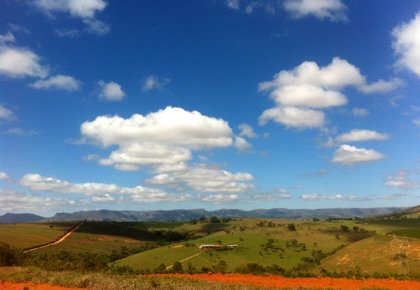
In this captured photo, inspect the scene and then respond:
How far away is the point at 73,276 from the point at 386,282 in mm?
33569

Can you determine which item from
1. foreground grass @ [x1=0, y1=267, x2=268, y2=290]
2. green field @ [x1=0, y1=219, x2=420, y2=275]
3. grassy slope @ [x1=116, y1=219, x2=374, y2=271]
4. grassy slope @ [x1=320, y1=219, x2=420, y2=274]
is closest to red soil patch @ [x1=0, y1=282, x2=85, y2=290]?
foreground grass @ [x1=0, y1=267, x2=268, y2=290]

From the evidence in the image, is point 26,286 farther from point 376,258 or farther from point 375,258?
point 375,258

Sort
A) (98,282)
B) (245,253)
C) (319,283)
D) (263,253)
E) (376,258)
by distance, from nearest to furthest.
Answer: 1. (98,282)
2. (319,283)
3. (376,258)
4. (245,253)
5. (263,253)

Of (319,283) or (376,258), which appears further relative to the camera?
(376,258)

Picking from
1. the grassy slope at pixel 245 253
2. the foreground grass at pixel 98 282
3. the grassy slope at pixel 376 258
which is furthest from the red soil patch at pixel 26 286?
the grassy slope at pixel 245 253

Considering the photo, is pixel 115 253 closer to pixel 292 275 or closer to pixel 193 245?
pixel 193 245

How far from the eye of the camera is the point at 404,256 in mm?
79000

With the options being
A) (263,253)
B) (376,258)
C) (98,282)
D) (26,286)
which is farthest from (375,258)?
(26,286)

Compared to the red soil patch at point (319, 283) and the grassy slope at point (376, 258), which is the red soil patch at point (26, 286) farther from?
the grassy slope at point (376, 258)

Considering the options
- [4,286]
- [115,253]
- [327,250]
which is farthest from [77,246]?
[4,286]

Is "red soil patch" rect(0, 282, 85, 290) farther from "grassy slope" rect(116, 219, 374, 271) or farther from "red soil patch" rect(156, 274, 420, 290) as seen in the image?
"grassy slope" rect(116, 219, 374, 271)

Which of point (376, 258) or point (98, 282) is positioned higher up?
point (98, 282)

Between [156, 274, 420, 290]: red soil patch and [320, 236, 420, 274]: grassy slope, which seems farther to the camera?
[320, 236, 420, 274]: grassy slope

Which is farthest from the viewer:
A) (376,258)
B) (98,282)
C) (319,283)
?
(376,258)
